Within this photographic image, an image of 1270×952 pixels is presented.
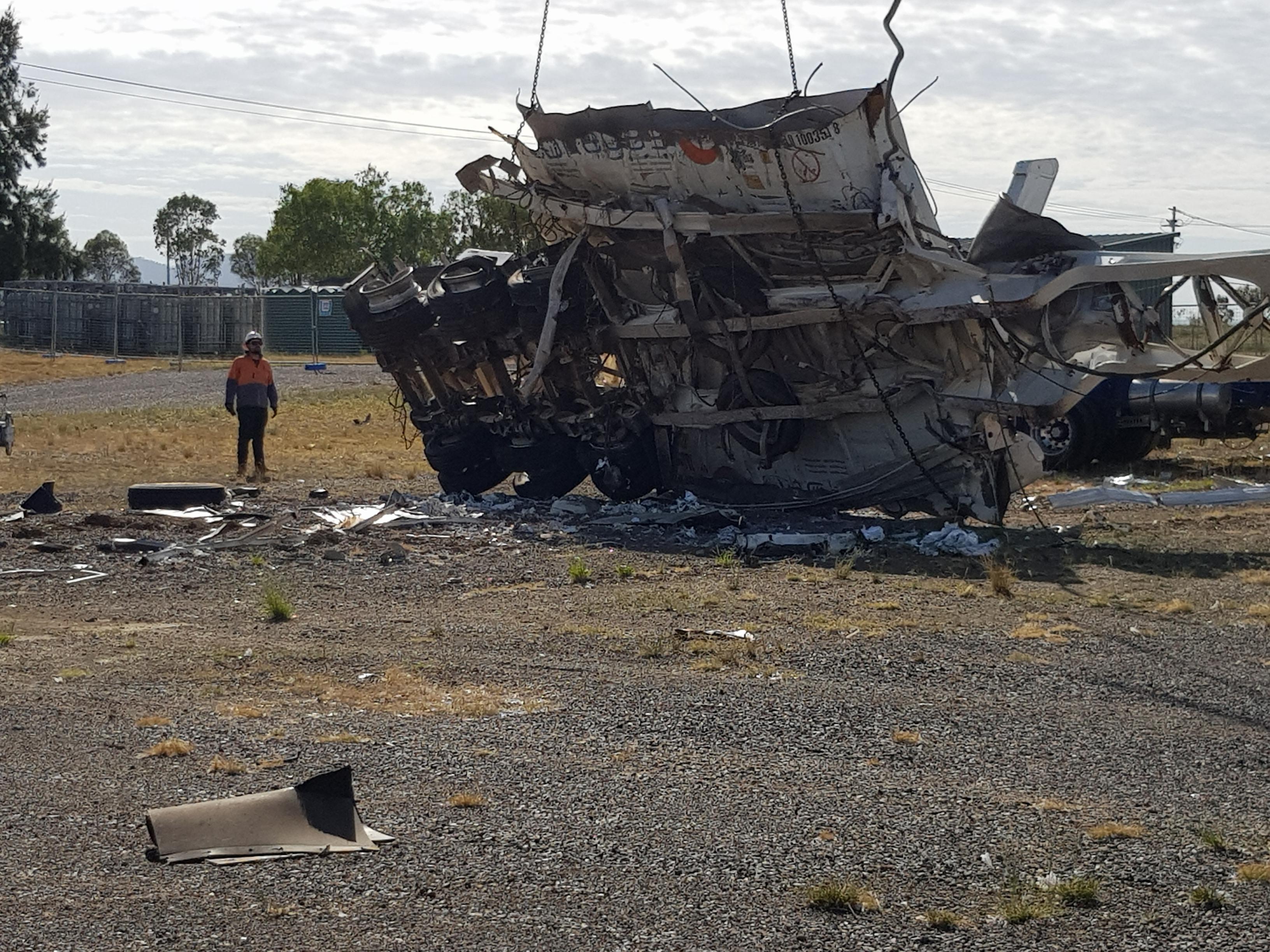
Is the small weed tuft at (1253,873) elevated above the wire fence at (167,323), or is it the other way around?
the wire fence at (167,323)

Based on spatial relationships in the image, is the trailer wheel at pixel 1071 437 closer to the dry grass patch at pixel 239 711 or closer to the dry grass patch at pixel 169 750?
the dry grass patch at pixel 239 711

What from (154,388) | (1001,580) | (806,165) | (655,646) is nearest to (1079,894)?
(655,646)

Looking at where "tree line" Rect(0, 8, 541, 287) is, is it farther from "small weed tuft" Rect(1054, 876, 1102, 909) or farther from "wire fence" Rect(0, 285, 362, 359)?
"small weed tuft" Rect(1054, 876, 1102, 909)

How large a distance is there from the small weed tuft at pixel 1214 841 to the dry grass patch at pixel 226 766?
137 inches

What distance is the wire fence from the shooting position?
167 ft

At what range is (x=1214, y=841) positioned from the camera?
16.6 feet

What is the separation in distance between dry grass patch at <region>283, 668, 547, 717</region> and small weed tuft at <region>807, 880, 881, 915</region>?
2.85 meters

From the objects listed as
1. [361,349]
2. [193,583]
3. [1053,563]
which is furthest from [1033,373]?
[361,349]

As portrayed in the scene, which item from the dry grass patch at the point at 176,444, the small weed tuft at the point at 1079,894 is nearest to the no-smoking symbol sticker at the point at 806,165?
the dry grass patch at the point at 176,444

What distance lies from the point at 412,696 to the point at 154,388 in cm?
3051

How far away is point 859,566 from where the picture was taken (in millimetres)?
12219

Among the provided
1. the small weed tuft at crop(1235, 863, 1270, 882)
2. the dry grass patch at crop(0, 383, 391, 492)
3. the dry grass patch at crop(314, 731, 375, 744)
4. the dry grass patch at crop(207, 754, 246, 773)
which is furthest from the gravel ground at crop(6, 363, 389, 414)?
the small weed tuft at crop(1235, 863, 1270, 882)

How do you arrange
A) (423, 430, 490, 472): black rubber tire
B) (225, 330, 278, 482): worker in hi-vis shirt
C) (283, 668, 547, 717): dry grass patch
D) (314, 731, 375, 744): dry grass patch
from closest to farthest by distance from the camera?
(314, 731, 375, 744): dry grass patch → (283, 668, 547, 717): dry grass patch → (423, 430, 490, 472): black rubber tire → (225, 330, 278, 482): worker in hi-vis shirt

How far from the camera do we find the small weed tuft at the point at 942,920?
4.43 metres
